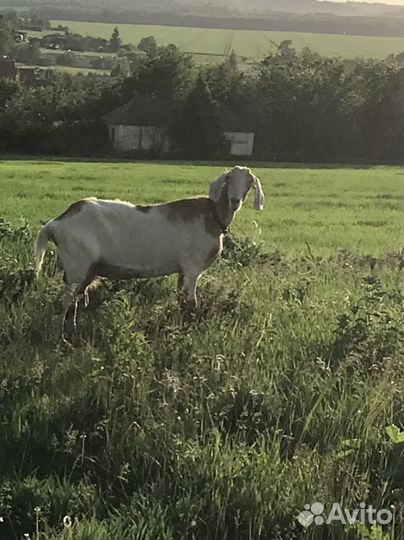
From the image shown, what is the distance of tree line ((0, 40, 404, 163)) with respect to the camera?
152ft

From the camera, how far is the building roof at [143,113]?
47.4 meters

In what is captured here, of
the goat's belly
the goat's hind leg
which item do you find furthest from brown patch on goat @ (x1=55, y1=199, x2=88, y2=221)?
the goat's hind leg

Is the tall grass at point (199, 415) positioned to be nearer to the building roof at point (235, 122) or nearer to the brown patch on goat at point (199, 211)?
the brown patch on goat at point (199, 211)

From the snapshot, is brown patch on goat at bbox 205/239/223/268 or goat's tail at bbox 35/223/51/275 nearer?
goat's tail at bbox 35/223/51/275

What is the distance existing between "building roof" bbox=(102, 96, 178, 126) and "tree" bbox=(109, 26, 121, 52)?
6768 millimetres

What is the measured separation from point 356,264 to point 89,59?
52.4m

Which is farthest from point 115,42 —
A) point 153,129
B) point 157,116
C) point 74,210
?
point 74,210

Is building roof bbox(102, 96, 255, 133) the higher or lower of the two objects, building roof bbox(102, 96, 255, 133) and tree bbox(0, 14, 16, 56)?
the lower

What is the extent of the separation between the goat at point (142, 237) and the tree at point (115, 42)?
161 feet

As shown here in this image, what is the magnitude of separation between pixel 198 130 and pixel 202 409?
139 feet

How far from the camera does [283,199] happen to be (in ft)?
71.5

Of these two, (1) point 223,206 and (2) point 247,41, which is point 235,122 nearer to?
(2) point 247,41

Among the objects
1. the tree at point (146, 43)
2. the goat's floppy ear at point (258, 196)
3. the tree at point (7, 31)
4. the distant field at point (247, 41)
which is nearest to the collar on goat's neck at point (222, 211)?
the goat's floppy ear at point (258, 196)

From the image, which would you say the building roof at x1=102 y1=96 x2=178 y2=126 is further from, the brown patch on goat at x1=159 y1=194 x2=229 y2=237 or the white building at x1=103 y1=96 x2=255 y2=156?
the brown patch on goat at x1=159 y1=194 x2=229 y2=237
